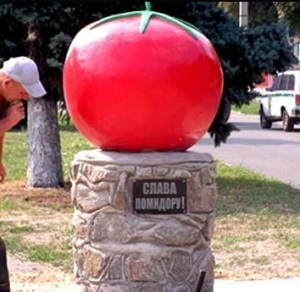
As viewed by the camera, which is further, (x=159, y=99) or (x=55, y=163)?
(x=55, y=163)

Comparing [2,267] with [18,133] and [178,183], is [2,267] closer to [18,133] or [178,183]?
[178,183]

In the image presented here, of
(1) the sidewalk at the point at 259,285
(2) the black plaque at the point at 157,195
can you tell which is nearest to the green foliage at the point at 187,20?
(1) the sidewalk at the point at 259,285

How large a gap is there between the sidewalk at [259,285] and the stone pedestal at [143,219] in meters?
1.72

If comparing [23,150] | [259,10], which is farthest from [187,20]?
[259,10]

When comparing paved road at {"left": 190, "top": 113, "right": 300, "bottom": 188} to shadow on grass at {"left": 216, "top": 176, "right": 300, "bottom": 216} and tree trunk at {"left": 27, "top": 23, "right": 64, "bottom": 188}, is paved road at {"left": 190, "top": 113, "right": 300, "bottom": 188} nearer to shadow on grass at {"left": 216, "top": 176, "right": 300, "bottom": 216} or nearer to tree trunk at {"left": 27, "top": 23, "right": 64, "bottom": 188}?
shadow on grass at {"left": 216, "top": 176, "right": 300, "bottom": 216}

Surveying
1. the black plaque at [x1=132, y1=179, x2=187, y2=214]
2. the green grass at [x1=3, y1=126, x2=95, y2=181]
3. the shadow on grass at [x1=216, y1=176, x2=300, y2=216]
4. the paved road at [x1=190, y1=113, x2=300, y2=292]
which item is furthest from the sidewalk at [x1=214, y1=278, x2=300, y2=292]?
the green grass at [x1=3, y1=126, x2=95, y2=181]

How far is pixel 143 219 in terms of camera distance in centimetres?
643

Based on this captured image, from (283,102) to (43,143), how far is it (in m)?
16.9

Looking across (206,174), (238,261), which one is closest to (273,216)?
(238,261)

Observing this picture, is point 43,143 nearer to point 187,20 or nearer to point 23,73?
point 187,20

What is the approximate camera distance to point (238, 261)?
9.56 m

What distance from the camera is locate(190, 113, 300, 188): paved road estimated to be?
18.9 m

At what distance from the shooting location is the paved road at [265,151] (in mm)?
18875

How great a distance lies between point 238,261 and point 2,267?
3.44 meters
